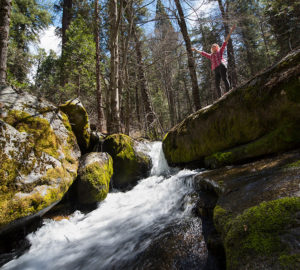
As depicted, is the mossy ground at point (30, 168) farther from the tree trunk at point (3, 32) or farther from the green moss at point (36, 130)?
the tree trunk at point (3, 32)

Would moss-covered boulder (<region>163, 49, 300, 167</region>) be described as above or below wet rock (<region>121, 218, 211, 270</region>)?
above

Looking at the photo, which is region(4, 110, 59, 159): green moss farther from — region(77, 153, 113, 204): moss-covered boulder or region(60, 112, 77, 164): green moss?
region(77, 153, 113, 204): moss-covered boulder

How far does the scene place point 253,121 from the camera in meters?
4.25

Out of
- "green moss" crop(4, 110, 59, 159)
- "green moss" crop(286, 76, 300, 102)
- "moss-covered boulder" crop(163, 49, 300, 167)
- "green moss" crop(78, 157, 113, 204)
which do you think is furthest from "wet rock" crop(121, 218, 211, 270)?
"green moss" crop(286, 76, 300, 102)

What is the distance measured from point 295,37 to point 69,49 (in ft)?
51.6

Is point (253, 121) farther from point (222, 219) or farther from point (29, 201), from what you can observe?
point (29, 201)

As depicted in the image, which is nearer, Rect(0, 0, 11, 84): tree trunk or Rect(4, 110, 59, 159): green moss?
Rect(4, 110, 59, 159): green moss

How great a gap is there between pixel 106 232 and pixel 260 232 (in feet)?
9.40

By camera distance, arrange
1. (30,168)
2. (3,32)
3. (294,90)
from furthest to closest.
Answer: (3,32), (294,90), (30,168)

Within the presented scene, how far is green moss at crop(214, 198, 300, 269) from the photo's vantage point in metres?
1.25

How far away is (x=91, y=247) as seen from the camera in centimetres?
295

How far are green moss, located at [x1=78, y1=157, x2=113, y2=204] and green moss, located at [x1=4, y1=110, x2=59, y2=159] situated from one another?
898mm

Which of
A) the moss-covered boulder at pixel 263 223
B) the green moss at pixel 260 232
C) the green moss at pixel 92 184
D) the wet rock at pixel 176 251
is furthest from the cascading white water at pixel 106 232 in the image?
the green moss at pixel 260 232

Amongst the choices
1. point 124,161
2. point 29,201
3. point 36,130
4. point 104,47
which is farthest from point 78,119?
point 104,47
